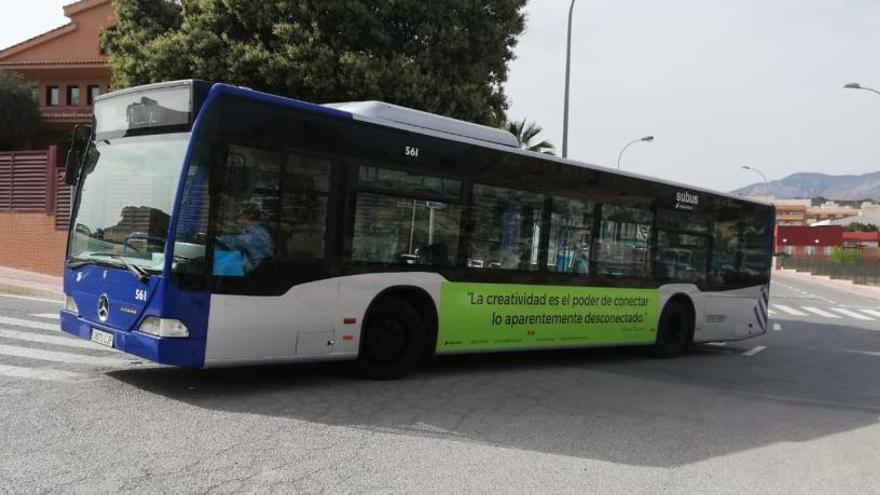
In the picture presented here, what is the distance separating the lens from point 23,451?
4.91 meters

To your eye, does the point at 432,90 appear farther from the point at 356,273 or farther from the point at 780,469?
the point at 780,469

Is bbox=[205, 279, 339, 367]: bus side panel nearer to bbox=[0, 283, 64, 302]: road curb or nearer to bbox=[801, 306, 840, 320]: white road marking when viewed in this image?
bbox=[0, 283, 64, 302]: road curb

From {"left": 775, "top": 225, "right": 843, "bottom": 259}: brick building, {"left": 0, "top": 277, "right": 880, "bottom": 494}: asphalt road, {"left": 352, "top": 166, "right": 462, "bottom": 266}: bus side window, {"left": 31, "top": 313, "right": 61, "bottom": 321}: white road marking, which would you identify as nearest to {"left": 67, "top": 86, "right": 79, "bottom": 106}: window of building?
{"left": 31, "top": 313, "right": 61, "bottom": 321}: white road marking

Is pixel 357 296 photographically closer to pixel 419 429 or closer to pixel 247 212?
pixel 247 212

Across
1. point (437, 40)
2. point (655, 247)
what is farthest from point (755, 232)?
point (437, 40)

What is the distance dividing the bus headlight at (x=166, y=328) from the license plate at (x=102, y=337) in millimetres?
565

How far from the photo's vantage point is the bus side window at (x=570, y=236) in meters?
9.96

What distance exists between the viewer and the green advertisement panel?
344 inches

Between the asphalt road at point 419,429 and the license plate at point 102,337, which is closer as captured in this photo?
the asphalt road at point 419,429

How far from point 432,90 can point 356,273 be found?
9.18 m

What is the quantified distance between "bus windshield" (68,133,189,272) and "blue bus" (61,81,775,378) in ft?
0.07

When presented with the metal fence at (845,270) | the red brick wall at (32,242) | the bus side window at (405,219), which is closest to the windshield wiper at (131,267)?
the bus side window at (405,219)

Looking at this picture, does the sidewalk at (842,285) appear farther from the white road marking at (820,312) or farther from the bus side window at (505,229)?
the bus side window at (505,229)

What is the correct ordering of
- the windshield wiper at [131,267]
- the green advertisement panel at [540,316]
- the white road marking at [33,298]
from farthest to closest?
the white road marking at [33,298] → the green advertisement panel at [540,316] → the windshield wiper at [131,267]
